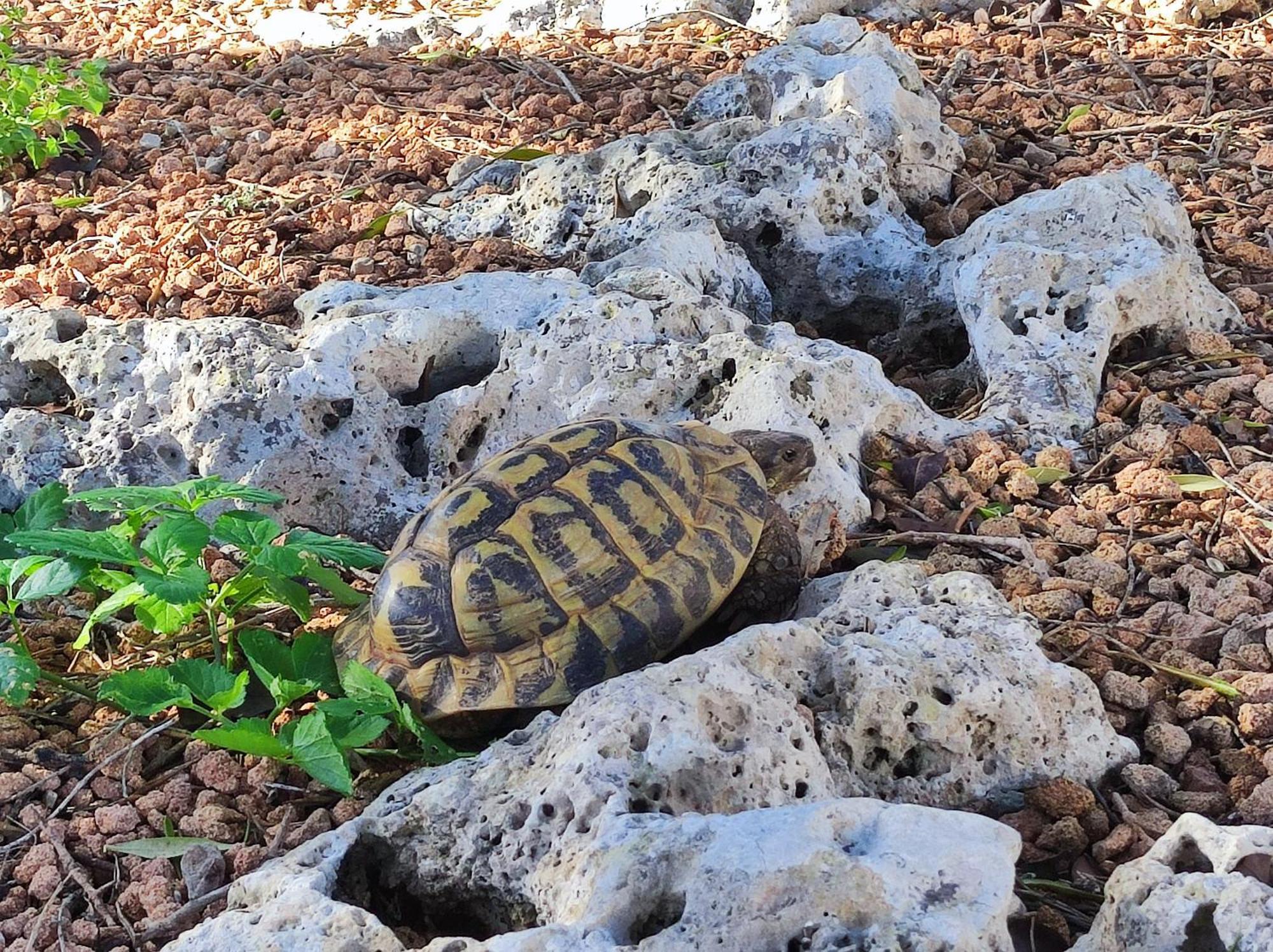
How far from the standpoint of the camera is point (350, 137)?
5.23 m

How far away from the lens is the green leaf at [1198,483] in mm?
3111

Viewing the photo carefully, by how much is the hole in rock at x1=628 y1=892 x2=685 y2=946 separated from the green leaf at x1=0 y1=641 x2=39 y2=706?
4.66 ft

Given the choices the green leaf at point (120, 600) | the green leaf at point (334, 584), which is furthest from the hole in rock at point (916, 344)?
the green leaf at point (120, 600)

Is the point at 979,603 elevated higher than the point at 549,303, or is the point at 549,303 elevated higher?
the point at 549,303

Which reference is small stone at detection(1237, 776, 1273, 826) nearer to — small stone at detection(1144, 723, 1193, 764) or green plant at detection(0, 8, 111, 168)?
small stone at detection(1144, 723, 1193, 764)

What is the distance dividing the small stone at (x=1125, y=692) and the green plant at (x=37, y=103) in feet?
13.5

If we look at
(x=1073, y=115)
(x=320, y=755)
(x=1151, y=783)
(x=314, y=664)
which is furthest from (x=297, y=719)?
(x=1073, y=115)

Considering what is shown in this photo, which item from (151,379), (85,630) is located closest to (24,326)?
(151,379)

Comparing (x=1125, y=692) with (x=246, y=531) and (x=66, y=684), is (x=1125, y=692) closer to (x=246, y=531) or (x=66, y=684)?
(x=246, y=531)

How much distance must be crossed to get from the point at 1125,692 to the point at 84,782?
6.62 ft

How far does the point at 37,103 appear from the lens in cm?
496

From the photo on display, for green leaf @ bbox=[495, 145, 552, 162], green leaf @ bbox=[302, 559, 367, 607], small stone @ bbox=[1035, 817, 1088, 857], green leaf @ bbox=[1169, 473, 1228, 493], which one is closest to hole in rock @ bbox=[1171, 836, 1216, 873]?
small stone @ bbox=[1035, 817, 1088, 857]

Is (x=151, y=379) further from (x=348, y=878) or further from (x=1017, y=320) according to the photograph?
(x=1017, y=320)

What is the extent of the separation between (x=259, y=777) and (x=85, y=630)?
0.51 meters
